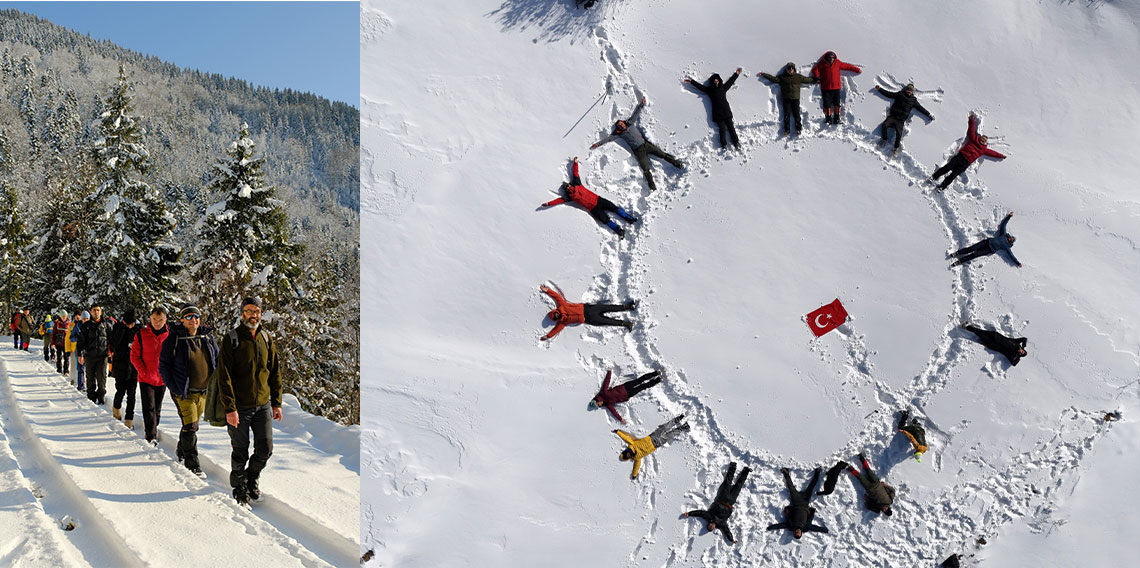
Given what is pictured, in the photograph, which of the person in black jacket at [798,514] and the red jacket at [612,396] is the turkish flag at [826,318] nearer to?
the person in black jacket at [798,514]

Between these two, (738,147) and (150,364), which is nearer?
(150,364)

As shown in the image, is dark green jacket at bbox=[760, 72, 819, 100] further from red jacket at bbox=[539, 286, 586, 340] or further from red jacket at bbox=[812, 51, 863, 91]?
red jacket at bbox=[539, 286, 586, 340]

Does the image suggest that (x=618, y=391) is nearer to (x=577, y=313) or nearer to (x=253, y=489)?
(x=577, y=313)

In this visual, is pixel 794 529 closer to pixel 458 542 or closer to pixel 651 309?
pixel 651 309

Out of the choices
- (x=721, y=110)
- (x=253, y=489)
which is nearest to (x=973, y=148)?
(x=721, y=110)

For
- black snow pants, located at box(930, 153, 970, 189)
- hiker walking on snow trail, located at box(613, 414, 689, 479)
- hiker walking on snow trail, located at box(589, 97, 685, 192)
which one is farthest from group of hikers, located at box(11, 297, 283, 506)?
black snow pants, located at box(930, 153, 970, 189)

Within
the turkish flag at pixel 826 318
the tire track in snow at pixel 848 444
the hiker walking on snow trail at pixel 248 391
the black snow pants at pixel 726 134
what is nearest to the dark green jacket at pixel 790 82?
the tire track in snow at pixel 848 444

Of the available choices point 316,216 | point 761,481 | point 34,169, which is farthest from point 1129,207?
point 316,216
